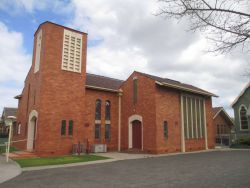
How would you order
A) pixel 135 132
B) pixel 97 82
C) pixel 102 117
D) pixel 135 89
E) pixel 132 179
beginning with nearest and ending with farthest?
1. pixel 132 179
2. pixel 135 132
3. pixel 102 117
4. pixel 135 89
5. pixel 97 82

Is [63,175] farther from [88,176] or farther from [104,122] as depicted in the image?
[104,122]

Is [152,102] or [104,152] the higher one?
[152,102]

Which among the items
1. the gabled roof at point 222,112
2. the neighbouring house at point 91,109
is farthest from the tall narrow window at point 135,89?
the gabled roof at point 222,112

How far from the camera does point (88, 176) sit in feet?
31.8

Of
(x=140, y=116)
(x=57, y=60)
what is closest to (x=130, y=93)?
(x=140, y=116)

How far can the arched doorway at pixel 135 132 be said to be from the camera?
19.8 m

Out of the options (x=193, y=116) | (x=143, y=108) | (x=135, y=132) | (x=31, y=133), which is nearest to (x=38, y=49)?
(x=31, y=133)

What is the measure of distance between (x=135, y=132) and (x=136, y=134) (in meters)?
0.22

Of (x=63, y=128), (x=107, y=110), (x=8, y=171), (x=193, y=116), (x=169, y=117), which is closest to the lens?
(x=8, y=171)

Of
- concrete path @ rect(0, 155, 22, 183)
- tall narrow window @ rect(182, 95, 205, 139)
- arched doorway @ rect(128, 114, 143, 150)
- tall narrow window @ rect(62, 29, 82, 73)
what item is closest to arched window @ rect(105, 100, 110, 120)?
arched doorway @ rect(128, 114, 143, 150)

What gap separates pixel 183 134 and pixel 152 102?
4194 millimetres

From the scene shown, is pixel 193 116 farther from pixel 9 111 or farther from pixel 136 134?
pixel 9 111

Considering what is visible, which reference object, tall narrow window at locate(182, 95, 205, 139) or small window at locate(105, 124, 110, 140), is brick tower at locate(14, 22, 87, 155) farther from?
tall narrow window at locate(182, 95, 205, 139)

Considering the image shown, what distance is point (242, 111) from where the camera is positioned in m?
27.7
